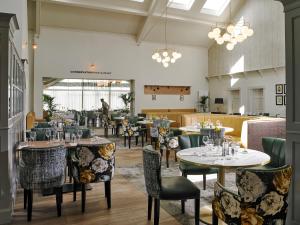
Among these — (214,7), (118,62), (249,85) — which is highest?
(214,7)

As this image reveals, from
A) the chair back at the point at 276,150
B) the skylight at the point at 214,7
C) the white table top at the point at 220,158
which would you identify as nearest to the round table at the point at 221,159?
the white table top at the point at 220,158

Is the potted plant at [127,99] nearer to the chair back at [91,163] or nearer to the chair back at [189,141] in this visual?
the chair back at [189,141]

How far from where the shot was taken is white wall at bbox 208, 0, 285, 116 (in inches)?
417

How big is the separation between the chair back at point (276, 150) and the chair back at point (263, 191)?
6.38ft

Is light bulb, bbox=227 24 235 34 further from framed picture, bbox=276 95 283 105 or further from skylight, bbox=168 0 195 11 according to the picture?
framed picture, bbox=276 95 283 105

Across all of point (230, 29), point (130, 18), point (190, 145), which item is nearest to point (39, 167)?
point (190, 145)

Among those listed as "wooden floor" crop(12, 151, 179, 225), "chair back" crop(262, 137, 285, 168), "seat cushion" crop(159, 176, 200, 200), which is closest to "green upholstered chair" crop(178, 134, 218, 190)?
"wooden floor" crop(12, 151, 179, 225)

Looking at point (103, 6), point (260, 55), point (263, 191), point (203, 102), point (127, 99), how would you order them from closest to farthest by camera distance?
point (263, 191), point (103, 6), point (260, 55), point (127, 99), point (203, 102)

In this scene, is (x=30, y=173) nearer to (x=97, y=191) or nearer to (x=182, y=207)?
(x=97, y=191)

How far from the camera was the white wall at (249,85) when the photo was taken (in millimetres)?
10844

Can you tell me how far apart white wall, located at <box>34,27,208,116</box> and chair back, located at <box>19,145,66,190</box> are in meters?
9.00

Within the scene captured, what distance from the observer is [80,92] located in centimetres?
1412

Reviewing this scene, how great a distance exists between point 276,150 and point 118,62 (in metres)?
9.88

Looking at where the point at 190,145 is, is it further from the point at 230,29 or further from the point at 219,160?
Answer: the point at 230,29
